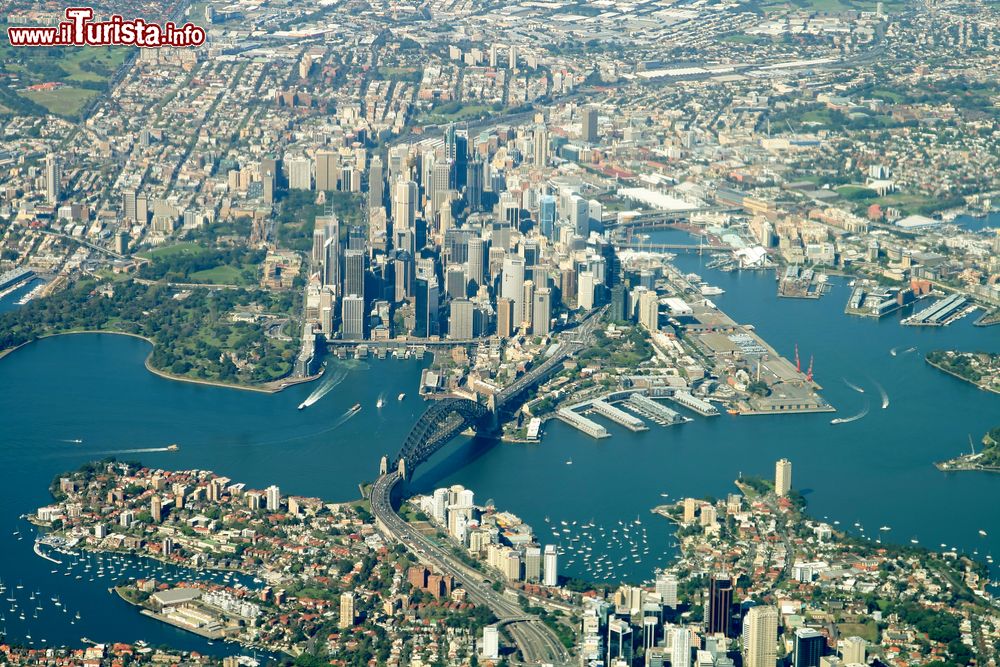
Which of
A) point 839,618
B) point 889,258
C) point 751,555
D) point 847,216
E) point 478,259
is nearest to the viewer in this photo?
point 839,618

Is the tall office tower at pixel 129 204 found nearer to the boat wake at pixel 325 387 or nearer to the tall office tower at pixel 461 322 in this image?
the tall office tower at pixel 461 322

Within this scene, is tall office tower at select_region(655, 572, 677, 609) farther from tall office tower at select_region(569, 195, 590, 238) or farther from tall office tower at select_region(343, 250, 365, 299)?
tall office tower at select_region(569, 195, 590, 238)

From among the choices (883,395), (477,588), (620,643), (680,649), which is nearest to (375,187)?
(883,395)

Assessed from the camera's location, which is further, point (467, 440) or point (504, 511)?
point (467, 440)

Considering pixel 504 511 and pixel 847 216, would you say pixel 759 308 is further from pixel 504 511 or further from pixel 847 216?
pixel 504 511

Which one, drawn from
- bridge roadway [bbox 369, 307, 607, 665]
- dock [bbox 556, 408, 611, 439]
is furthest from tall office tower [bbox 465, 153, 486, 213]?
dock [bbox 556, 408, 611, 439]

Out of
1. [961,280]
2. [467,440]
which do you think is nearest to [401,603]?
[467,440]
